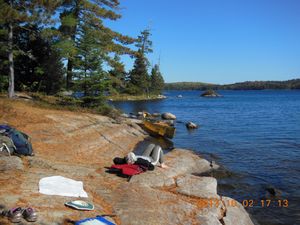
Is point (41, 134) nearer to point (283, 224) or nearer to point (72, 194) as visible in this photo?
point (72, 194)

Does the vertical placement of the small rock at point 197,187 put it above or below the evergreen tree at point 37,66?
below

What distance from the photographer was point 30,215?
221 inches

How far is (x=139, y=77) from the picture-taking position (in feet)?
249

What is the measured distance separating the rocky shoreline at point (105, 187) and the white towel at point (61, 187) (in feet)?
0.56

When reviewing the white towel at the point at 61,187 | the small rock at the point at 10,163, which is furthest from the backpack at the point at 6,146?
the white towel at the point at 61,187

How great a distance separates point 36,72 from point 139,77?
2081 inches

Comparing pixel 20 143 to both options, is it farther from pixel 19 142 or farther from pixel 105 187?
pixel 105 187

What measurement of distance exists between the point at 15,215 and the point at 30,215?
9.2 inches

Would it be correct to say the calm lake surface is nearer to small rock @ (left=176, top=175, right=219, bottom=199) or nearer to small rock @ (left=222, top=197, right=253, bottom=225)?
small rock @ (left=222, top=197, right=253, bottom=225)

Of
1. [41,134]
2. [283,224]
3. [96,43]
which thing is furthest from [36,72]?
[283,224]

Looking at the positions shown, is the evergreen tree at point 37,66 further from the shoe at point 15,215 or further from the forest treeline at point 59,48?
the shoe at point 15,215

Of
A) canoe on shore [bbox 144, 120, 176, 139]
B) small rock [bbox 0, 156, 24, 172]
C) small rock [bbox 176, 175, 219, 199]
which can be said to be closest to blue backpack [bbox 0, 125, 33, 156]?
small rock [bbox 0, 156, 24, 172]

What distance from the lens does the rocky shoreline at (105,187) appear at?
21.3 ft

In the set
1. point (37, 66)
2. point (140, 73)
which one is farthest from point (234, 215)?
point (140, 73)
